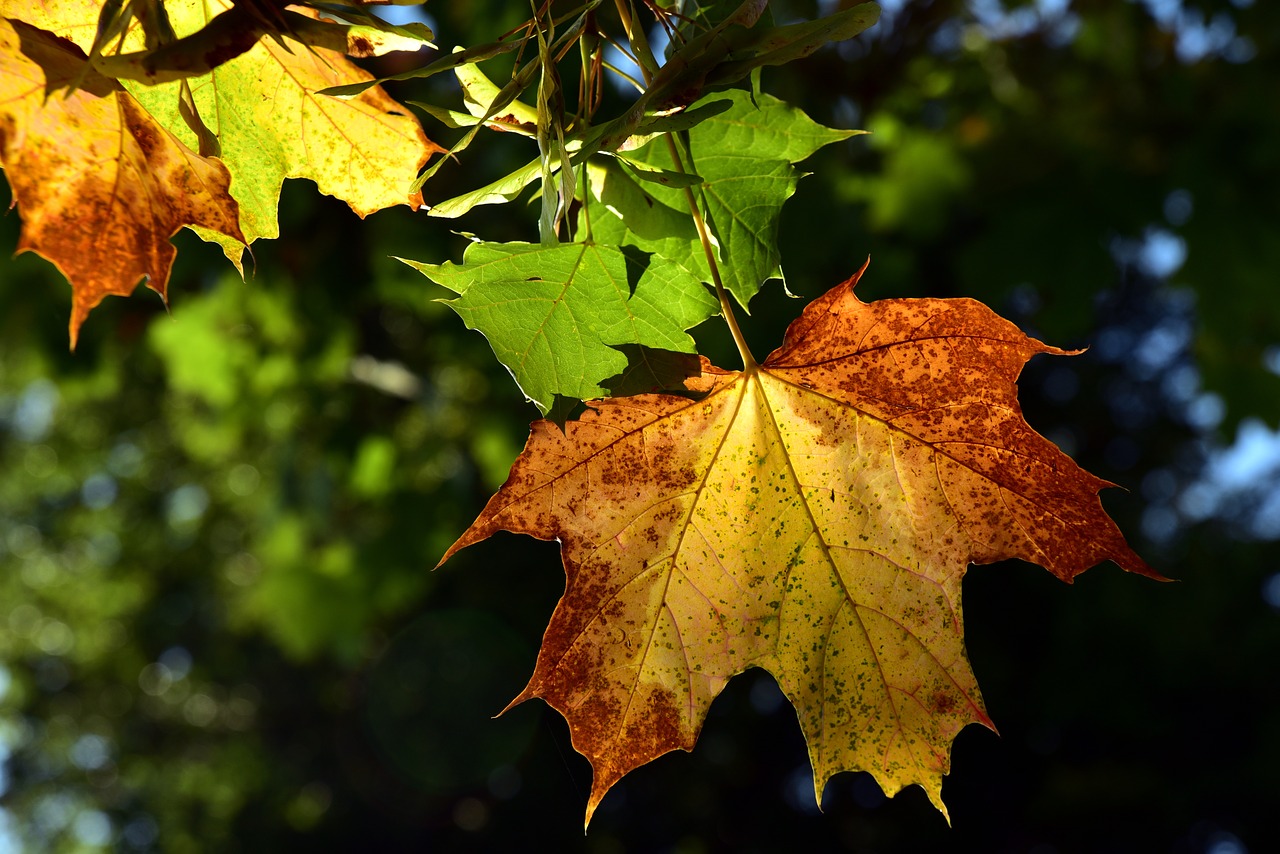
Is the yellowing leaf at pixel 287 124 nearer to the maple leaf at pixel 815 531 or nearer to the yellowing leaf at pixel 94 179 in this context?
the yellowing leaf at pixel 94 179

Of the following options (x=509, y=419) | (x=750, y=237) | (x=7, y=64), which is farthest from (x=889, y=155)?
(x=7, y=64)

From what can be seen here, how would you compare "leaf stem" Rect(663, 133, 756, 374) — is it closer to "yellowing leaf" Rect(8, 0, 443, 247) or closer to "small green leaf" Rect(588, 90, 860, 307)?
"small green leaf" Rect(588, 90, 860, 307)

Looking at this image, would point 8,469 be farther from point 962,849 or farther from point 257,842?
point 962,849

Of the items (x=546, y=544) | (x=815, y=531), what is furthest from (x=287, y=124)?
(x=546, y=544)

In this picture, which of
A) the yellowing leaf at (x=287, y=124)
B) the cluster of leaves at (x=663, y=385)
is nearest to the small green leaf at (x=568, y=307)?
the cluster of leaves at (x=663, y=385)

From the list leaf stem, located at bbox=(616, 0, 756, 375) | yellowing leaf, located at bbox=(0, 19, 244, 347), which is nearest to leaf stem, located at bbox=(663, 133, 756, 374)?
leaf stem, located at bbox=(616, 0, 756, 375)

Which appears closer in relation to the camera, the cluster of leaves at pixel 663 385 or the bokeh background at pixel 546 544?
the cluster of leaves at pixel 663 385

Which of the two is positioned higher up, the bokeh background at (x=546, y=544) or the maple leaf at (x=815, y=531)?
the maple leaf at (x=815, y=531)
